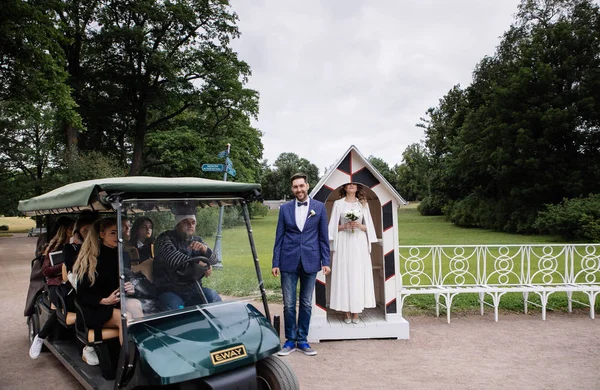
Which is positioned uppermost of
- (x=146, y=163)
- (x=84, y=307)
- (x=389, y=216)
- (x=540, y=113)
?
(x=540, y=113)

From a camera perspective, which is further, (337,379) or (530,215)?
(530,215)

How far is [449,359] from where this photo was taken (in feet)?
17.8

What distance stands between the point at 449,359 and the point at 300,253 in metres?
2.24

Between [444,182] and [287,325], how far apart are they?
100 feet

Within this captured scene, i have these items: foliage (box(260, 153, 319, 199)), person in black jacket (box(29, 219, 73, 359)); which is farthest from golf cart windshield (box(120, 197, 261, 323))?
foliage (box(260, 153, 319, 199))

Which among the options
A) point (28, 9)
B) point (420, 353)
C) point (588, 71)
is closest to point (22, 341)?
point (420, 353)

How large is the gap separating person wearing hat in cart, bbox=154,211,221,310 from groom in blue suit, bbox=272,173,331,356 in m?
1.79

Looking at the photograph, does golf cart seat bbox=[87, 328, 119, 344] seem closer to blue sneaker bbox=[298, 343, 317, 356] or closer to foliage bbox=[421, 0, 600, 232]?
blue sneaker bbox=[298, 343, 317, 356]

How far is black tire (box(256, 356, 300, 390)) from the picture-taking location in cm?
358

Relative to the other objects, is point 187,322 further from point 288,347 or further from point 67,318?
point 288,347

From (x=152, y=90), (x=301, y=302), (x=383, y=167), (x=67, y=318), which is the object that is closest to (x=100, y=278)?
(x=67, y=318)

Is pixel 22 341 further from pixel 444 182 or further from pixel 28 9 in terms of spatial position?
pixel 444 182

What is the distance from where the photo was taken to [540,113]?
2456cm

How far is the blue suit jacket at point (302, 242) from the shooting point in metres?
5.68
